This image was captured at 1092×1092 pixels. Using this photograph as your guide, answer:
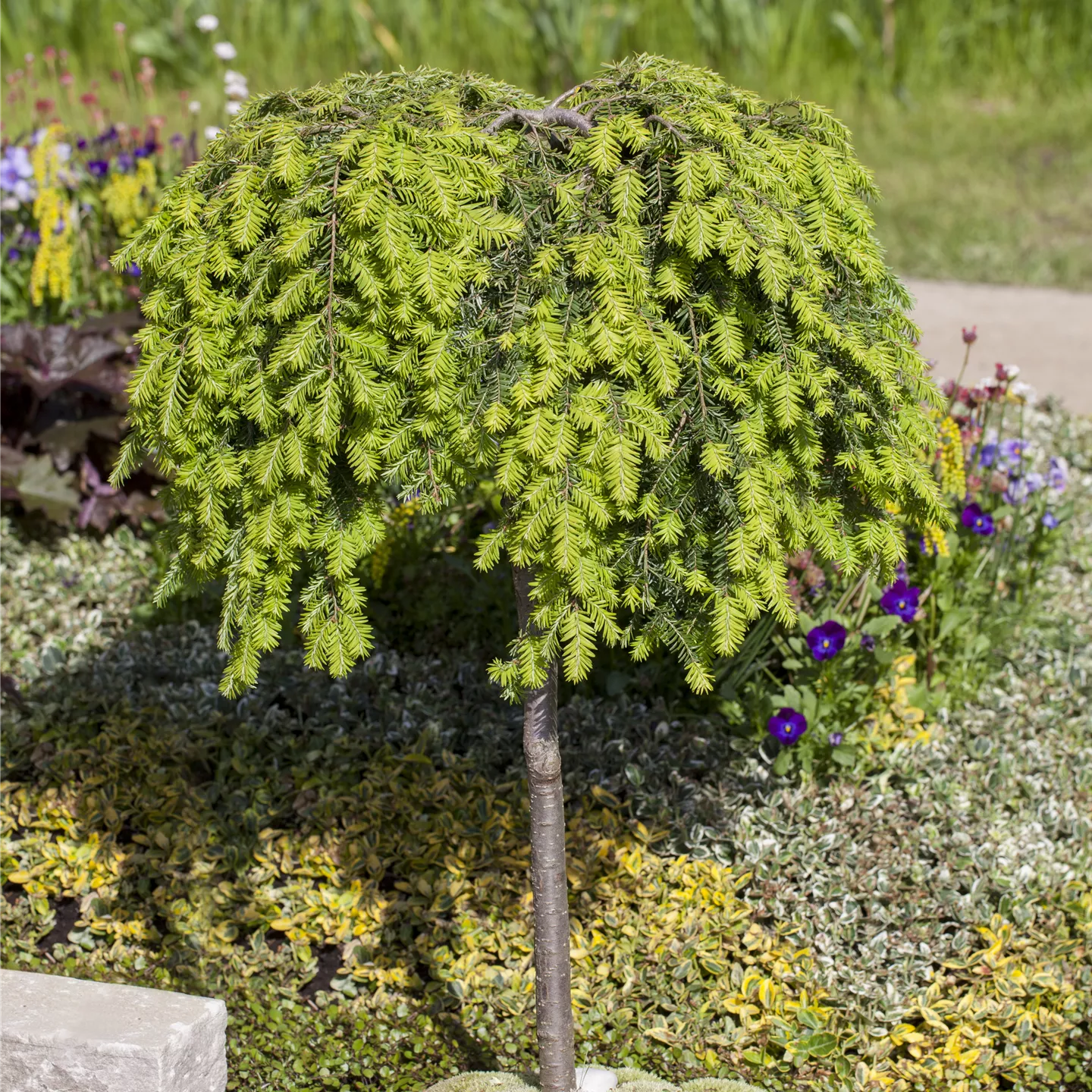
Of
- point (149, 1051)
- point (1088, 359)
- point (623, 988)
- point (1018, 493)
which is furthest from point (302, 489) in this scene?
point (1088, 359)

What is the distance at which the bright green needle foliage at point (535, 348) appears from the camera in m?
1.79

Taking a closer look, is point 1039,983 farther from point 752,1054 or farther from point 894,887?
point 752,1054

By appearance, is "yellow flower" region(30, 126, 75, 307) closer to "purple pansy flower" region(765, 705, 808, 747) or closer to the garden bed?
the garden bed

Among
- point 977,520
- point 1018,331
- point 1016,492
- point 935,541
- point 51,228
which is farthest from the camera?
point 1018,331

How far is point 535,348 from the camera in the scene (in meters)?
1.80

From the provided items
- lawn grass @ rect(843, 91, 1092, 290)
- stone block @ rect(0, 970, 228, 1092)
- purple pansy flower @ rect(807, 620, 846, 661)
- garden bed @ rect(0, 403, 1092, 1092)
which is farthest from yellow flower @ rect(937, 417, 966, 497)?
lawn grass @ rect(843, 91, 1092, 290)

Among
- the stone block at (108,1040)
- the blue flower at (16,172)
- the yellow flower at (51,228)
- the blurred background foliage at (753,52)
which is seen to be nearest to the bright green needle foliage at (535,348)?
the stone block at (108,1040)

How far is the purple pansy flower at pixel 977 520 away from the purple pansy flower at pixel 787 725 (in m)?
0.79

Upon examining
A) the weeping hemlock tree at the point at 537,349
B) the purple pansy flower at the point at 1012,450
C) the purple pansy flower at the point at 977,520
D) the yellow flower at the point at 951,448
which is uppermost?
the weeping hemlock tree at the point at 537,349

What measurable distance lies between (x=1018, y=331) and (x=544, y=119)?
494 cm

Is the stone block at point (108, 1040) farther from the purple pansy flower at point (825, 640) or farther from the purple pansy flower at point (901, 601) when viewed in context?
the purple pansy flower at point (901, 601)

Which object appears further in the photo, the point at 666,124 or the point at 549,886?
the point at 549,886

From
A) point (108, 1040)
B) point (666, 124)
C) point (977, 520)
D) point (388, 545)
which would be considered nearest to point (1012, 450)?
point (977, 520)

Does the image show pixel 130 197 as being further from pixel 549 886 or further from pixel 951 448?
pixel 549 886
